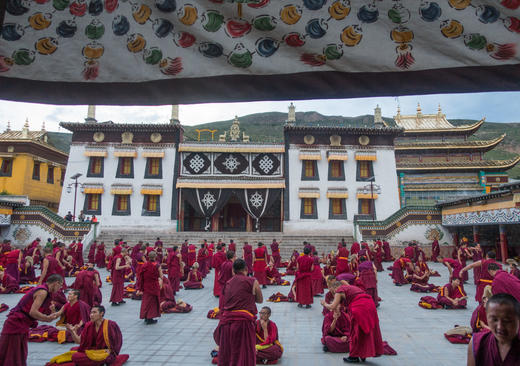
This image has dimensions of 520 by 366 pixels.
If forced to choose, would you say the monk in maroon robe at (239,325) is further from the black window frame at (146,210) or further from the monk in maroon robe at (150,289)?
the black window frame at (146,210)

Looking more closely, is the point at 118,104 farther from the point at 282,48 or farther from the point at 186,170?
the point at 186,170

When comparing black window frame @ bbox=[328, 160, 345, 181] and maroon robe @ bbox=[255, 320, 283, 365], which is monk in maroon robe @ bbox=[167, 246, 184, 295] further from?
black window frame @ bbox=[328, 160, 345, 181]

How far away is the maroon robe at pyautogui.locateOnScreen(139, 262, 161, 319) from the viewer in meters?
7.36

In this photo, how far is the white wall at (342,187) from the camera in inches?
915

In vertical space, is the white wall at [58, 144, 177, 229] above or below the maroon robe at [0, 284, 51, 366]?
above

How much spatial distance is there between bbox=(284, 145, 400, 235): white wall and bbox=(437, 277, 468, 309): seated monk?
13872 mm

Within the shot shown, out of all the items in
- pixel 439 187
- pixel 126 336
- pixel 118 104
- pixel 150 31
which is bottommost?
pixel 126 336

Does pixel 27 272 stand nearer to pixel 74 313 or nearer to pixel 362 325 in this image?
pixel 74 313

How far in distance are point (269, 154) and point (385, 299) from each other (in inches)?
622

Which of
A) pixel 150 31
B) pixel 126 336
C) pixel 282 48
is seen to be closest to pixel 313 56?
pixel 282 48

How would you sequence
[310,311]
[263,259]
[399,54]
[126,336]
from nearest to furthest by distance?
1. [399,54]
2. [126,336]
3. [310,311]
4. [263,259]

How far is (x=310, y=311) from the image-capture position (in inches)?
339

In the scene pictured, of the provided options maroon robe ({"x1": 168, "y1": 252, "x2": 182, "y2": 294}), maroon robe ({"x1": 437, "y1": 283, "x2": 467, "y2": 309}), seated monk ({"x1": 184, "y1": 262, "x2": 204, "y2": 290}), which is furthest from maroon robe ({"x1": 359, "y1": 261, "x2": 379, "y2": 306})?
seated monk ({"x1": 184, "y1": 262, "x2": 204, "y2": 290})

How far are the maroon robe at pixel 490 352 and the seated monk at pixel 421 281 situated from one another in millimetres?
9702
